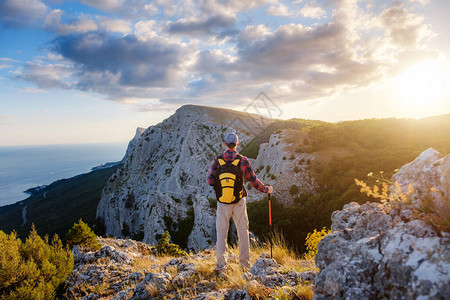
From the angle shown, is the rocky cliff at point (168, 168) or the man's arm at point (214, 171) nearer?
the man's arm at point (214, 171)

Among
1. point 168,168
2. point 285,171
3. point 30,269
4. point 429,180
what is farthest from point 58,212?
point 429,180

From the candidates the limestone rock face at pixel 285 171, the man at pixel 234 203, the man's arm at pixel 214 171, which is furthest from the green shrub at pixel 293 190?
the man's arm at pixel 214 171

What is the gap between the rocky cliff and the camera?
47.0 meters

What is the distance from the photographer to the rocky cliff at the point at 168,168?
47.0 meters

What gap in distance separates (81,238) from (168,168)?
160 ft

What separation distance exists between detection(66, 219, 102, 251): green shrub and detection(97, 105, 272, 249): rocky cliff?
18.2 meters

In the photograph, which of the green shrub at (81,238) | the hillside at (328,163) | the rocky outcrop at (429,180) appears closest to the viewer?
the rocky outcrop at (429,180)

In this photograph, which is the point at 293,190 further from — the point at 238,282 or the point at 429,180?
the point at 429,180

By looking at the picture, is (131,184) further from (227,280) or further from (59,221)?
(227,280)

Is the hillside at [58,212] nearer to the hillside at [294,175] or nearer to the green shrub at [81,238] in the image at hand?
the hillside at [294,175]

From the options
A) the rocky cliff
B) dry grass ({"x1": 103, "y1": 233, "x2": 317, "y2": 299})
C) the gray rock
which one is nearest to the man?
dry grass ({"x1": 103, "y1": 233, "x2": 317, "y2": 299})

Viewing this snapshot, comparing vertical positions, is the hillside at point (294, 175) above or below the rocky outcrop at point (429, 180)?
below

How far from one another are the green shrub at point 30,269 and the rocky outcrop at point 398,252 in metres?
7.73

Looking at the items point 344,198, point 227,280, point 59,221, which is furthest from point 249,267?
point 59,221
